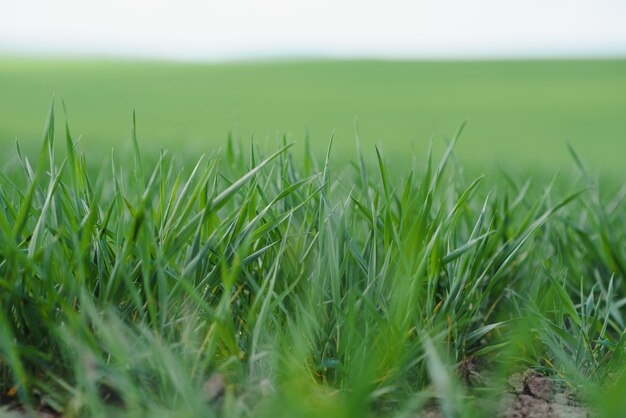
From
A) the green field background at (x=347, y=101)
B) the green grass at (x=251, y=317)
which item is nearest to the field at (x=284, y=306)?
the green grass at (x=251, y=317)

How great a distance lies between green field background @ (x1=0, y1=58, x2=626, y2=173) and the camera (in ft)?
29.3

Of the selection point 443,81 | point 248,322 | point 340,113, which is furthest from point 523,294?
point 443,81

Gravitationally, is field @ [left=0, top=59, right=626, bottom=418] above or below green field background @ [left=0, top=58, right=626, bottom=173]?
above

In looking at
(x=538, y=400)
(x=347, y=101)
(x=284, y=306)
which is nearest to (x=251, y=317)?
(x=284, y=306)

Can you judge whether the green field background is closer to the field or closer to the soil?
the field

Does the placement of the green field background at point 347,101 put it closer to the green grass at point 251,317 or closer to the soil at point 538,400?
the green grass at point 251,317

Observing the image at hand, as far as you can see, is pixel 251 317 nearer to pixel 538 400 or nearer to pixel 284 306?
pixel 284 306

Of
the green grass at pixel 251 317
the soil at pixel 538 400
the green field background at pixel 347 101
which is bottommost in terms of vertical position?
the green field background at pixel 347 101

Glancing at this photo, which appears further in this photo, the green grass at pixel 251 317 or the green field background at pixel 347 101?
the green field background at pixel 347 101

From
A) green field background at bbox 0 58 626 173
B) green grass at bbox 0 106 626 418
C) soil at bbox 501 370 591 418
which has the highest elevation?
green grass at bbox 0 106 626 418

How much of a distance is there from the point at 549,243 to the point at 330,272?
2.36 feet

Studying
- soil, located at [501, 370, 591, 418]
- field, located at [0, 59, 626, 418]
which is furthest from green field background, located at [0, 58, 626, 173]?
soil, located at [501, 370, 591, 418]

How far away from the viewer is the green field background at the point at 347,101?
29.3ft

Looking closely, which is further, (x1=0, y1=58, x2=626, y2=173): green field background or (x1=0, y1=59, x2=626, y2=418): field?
(x1=0, y1=58, x2=626, y2=173): green field background
